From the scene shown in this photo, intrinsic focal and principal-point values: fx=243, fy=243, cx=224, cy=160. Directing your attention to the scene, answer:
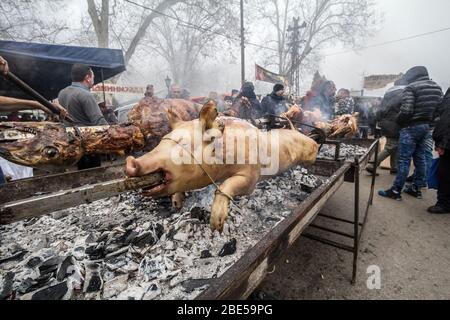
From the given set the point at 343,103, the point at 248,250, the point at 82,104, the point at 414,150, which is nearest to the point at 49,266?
the point at 248,250

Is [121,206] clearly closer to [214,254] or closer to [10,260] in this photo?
[10,260]

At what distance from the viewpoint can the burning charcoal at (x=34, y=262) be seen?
1567 millimetres

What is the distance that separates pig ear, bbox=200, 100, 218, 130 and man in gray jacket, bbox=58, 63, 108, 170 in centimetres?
256

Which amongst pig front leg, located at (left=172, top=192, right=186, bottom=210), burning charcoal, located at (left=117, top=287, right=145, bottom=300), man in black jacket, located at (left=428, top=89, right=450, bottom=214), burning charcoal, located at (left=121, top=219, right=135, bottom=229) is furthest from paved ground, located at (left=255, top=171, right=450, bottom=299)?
burning charcoal, located at (left=121, top=219, right=135, bottom=229)

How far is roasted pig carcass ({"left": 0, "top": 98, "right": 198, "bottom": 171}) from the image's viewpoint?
177 cm

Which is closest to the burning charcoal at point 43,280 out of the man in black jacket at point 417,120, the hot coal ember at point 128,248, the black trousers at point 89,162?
the hot coal ember at point 128,248

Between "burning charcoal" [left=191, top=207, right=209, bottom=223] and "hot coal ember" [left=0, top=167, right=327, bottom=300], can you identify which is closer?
"hot coal ember" [left=0, top=167, right=327, bottom=300]

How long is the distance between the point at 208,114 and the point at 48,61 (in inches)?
222

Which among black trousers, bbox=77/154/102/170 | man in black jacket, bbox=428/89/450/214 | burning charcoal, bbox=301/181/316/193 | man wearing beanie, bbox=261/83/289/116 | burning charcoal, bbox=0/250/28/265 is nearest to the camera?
burning charcoal, bbox=0/250/28/265

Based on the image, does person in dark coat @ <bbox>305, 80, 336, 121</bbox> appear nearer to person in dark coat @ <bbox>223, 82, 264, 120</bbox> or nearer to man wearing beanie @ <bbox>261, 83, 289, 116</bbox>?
man wearing beanie @ <bbox>261, 83, 289, 116</bbox>

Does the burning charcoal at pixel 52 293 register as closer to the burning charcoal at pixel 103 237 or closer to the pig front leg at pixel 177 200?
the burning charcoal at pixel 103 237

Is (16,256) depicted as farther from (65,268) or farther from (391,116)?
(391,116)
